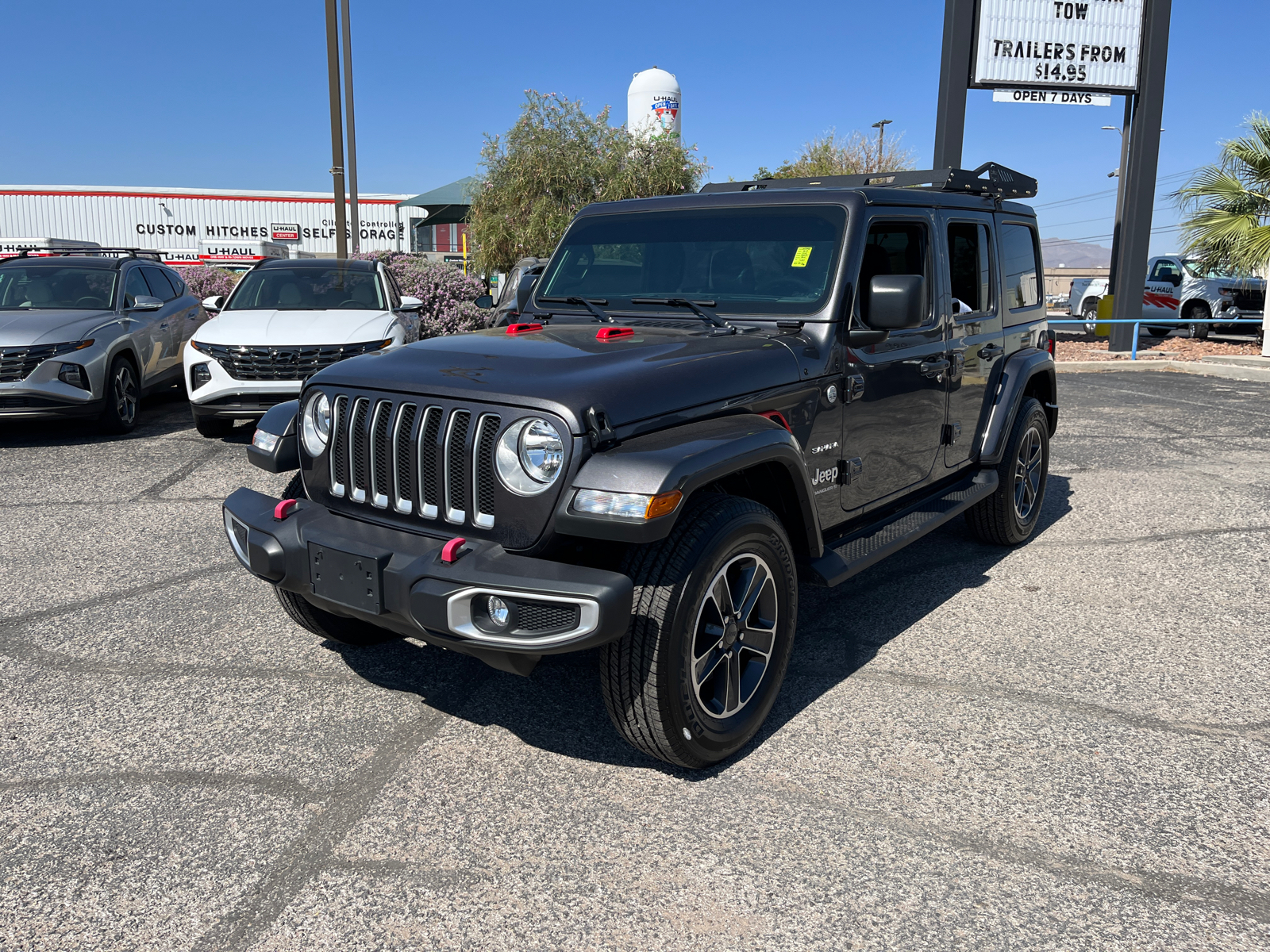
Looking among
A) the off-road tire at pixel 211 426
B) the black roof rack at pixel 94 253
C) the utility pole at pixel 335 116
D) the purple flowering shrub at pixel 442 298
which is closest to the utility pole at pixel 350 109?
the utility pole at pixel 335 116

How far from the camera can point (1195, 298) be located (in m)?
22.1

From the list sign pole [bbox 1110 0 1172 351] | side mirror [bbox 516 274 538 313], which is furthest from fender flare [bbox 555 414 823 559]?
sign pole [bbox 1110 0 1172 351]

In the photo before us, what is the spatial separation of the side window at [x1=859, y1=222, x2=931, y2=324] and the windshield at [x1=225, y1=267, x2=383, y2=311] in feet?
20.1

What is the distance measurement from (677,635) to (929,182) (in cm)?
313

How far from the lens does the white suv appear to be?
8102 mm

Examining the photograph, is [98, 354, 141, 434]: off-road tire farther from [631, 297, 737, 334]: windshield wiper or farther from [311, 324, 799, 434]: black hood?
[631, 297, 737, 334]: windshield wiper

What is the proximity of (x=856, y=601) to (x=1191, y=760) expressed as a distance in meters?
1.75

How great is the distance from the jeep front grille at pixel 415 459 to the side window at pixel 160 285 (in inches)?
321

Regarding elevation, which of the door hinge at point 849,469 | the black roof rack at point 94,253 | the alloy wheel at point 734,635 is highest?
the black roof rack at point 94,253

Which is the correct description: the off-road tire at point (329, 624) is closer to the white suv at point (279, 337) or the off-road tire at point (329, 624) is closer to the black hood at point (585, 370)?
the black hood at point (585, 370)

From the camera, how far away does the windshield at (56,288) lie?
30.6ft

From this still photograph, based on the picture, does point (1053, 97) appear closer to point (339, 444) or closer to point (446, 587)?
point (339, 444)

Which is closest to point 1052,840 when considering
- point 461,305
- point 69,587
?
point 69,587

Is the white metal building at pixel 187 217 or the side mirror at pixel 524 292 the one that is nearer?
the side mirror at pixel 524 292
